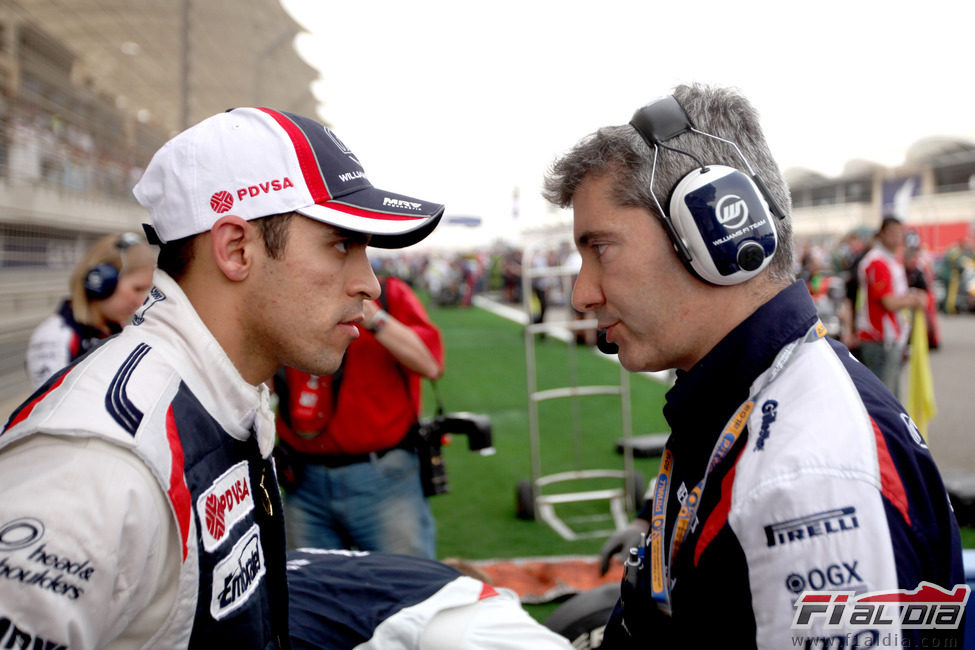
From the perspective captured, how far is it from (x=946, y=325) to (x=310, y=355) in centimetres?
1784

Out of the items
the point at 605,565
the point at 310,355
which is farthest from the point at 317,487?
the point at 310,355

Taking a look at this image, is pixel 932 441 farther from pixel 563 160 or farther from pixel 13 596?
pixel 13 596

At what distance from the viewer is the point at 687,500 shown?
130cm

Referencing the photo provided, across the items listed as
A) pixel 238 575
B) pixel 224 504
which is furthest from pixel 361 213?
pixel 238 575

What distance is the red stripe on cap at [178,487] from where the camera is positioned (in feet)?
3.42

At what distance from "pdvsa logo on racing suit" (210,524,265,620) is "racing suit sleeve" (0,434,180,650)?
0.27 feet

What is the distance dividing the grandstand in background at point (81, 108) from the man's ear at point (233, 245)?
4.60 meters

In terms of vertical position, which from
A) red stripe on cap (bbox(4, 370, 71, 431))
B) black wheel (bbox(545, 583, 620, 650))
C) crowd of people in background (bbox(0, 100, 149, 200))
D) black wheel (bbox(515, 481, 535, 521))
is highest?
crowd of people in background (bbox(0, 100, 149, 200))

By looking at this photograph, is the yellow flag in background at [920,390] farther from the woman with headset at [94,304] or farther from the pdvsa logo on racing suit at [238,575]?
the pdvsa logo on racing suit at [238,575]

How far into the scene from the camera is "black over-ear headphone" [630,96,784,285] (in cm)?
134

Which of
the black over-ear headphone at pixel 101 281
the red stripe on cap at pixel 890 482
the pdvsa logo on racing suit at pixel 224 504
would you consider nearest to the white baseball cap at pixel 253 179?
the pdvsa logo on racing suit at pixel 224 504

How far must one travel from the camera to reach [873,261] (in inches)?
240

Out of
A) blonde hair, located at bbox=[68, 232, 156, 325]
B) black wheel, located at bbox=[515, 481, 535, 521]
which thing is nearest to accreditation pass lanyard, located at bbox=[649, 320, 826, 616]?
blonde hair, located at bbox=[68, 232, 156, 325]

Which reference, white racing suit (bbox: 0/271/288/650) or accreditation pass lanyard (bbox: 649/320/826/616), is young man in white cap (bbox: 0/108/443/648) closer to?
white racing suit (bbox: 0/271/288/650)
